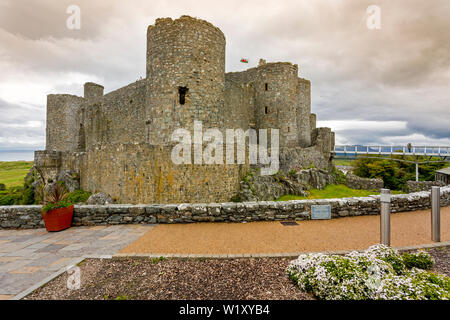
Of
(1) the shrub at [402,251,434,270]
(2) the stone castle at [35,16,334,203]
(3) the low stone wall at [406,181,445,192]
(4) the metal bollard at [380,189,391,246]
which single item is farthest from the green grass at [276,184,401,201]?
(1) the shrub at [402,251,434,270]

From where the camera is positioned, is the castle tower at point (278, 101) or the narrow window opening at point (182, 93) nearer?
the narrow window opening at point (182, 93)

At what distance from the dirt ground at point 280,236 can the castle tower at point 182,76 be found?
6.76 metres

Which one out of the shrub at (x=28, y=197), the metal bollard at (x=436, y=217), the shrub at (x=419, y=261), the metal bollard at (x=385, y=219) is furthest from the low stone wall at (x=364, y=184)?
the shrub at (x=28, y=197)

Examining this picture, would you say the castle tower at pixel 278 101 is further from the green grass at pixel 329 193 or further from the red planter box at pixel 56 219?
the red planter box at pixel 56 219

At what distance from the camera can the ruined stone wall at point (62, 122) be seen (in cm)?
2505

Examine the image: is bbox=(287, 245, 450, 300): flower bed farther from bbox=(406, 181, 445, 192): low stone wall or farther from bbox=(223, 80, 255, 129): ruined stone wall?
bbox=(406, 181, 445, 192): low stone wall

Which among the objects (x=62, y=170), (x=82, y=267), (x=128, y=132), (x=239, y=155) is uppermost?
(x=128, y=132)

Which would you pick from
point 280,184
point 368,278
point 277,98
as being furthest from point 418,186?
point 368,278

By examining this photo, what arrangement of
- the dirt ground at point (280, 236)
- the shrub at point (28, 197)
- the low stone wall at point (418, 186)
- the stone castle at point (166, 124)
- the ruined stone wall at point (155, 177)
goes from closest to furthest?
the dirt ground at point (280, 236)
the ruined stone wall at point (155, 177)
the stone castle at point (166, 124)
the shrub at point (28, 197)
the low stone wall at point (418, 186)

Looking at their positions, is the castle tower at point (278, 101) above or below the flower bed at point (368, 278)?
above

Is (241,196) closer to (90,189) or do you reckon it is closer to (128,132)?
(90,189)

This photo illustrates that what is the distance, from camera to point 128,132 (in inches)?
667
